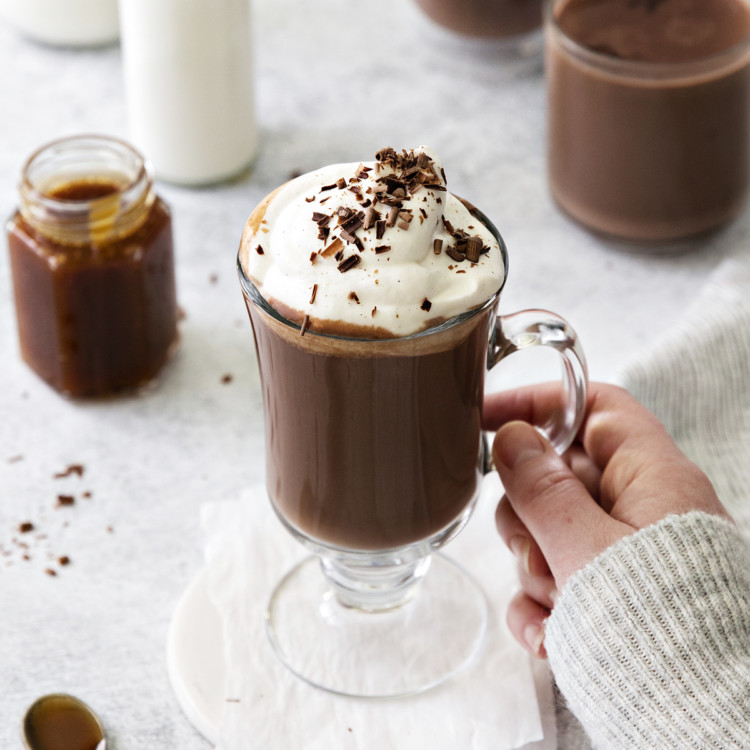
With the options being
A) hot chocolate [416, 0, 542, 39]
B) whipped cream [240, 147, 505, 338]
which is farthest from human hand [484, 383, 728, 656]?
hot chocolate [416, 0, 542, 39]

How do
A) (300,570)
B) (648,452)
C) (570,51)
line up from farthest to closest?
(570,51), (300,570), (648,452)

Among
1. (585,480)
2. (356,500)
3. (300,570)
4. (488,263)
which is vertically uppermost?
(488,263)

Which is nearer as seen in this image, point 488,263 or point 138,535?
point 488,263

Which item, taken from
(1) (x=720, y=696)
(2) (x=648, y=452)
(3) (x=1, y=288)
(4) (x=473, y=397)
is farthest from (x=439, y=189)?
(3) (x=1, y=288)

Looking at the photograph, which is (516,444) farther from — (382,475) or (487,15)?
(487,15)

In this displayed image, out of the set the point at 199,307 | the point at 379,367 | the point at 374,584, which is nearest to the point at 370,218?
the point at 379,367

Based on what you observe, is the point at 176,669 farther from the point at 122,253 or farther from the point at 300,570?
the point at 122,253

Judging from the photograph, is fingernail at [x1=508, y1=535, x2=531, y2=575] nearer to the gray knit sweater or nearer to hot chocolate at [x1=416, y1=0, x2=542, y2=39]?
the gray knit sweater
